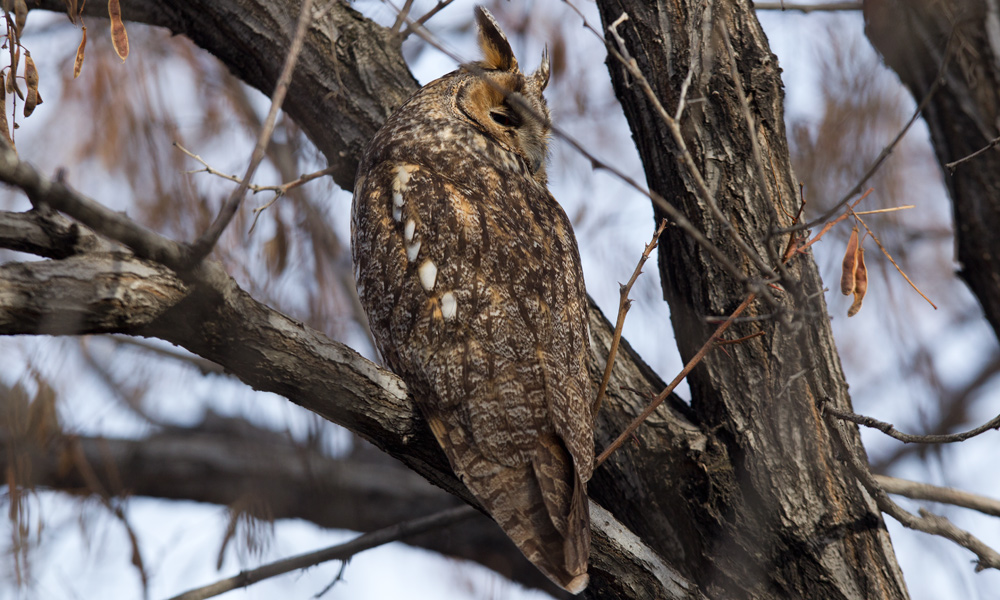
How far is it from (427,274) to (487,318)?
0.20 meters

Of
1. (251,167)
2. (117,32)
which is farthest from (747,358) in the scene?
(117,32)

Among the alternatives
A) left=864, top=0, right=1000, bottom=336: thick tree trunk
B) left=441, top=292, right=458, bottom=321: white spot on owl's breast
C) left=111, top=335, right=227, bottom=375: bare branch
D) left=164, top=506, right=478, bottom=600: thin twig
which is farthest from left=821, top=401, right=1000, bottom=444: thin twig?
left=111, top=335, right=227, bottom=375: bare branch

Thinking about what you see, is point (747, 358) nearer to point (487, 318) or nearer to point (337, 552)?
point (487, 318)

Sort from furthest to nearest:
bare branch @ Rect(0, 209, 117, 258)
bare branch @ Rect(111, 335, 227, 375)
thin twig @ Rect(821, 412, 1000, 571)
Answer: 1. bare branch @ Rect(111, 335, 227, 375)
2. thin twig @ Rect(821, 412, 1000, 571)
3. bare branch @ Rect(0, 209, 117, 258)

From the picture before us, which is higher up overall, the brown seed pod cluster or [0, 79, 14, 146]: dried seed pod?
[0, 79, 14, 146]: dried seed pod

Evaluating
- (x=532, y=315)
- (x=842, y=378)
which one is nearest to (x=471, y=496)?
(x=532, y=315)

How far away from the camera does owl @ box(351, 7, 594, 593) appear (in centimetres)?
174

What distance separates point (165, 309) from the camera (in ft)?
4.51

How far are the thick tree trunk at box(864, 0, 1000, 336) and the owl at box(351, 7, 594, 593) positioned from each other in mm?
1471

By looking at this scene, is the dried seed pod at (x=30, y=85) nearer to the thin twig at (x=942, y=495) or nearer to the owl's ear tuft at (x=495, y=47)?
the owl's ear tuft at (x=495, y=47)

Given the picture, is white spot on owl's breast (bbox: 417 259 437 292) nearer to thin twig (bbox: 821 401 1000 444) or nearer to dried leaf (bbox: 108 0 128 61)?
dried leaf (bbox: 108 0 128 61)

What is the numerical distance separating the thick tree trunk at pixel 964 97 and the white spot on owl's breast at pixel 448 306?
188 cm

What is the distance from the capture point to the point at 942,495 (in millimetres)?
2197

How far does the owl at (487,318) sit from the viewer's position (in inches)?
68.4
